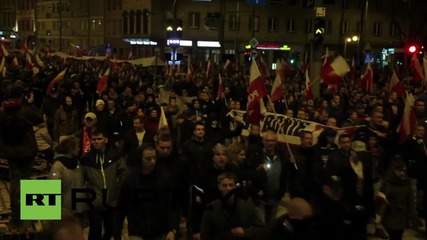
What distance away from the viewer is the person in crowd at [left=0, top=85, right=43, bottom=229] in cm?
784

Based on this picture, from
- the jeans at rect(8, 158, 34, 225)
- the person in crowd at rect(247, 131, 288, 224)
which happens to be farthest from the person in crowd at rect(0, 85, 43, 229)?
the person in crowd at rect(247, 131, 288, 224)

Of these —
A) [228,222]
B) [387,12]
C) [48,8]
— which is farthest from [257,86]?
[48,8]

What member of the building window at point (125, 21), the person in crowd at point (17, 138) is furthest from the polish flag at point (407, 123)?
the building window at point (125, 21)

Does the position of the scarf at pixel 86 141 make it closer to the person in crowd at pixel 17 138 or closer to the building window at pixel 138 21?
the person in crowd at pixel 17 138

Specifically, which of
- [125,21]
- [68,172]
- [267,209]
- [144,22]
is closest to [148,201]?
[68,172]

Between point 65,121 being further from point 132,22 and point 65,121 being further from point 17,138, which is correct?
point 132,22

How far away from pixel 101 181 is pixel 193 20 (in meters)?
53.7

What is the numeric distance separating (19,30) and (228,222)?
100246 millimetres

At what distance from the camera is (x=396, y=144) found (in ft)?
32.3

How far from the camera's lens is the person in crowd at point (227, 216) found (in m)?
5.85

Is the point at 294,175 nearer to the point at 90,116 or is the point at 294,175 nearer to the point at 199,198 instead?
the point at 199,198

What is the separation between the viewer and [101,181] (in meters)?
6.86

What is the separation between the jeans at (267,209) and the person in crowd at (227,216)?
1409 millimetres

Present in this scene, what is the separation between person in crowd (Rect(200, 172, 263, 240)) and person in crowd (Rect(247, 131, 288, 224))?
1489 millimetres
